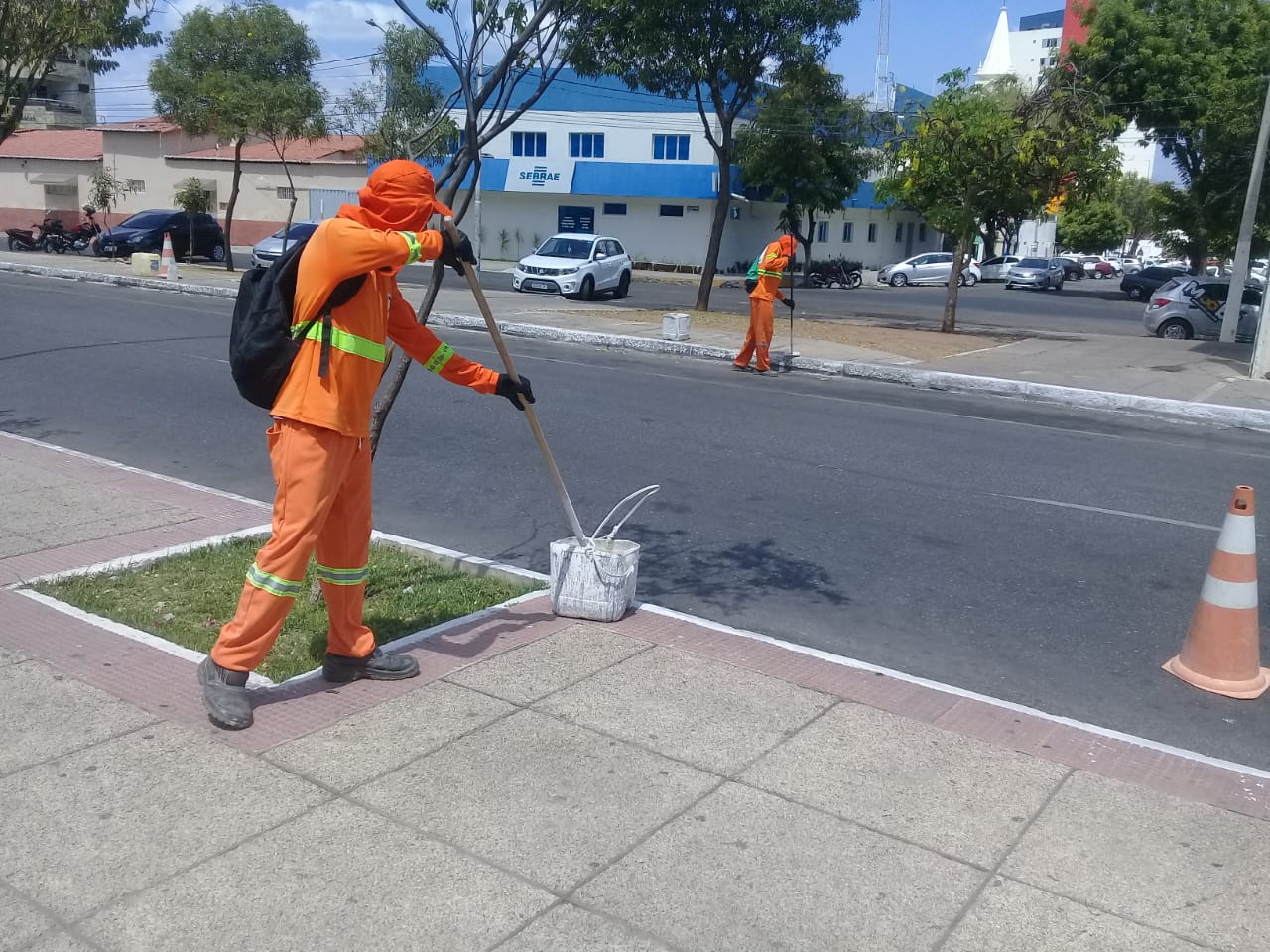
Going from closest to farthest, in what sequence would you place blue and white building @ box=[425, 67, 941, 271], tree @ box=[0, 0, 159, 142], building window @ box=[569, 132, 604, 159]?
tree @ box=[0, 0, 159, 142] < blue and white building @ box=[425, 67, 941, 271] < building window @ box=[569, 132, 604, 159]

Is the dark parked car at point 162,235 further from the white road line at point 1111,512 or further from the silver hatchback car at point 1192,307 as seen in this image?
the white road line at point 1111,512

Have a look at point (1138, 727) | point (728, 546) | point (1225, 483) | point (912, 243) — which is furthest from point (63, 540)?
point (912, 243)

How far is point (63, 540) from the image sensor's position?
676 centimetres

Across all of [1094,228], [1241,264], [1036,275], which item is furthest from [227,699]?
[1094,228]

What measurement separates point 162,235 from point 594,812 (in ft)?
107

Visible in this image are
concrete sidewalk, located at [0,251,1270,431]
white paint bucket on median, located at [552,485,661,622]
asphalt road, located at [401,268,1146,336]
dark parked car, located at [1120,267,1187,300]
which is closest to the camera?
white paint bucket on median, located at [552,485,661,622]

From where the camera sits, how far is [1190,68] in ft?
112

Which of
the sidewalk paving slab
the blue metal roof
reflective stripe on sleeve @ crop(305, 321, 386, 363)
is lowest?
the sidewalk paving slab

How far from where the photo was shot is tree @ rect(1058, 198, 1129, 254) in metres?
74.2

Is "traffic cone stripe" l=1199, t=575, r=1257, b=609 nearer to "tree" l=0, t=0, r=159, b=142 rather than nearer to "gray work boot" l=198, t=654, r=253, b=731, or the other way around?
"gray work boot" l=198, t=654, r=253, b=731

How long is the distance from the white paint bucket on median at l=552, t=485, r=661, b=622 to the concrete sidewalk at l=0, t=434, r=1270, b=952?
316 millimetres

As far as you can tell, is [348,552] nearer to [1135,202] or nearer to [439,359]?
[439,359]

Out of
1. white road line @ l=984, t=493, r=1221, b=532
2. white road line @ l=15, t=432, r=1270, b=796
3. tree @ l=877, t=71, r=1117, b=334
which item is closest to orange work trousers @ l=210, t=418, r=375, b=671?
white road line @ l=15, t=432, r=1270, b=796

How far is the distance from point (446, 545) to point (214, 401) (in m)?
5.49
